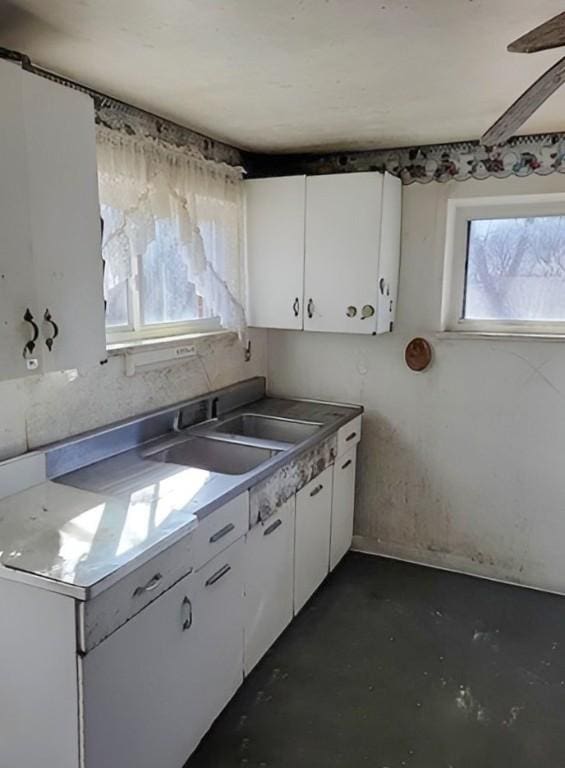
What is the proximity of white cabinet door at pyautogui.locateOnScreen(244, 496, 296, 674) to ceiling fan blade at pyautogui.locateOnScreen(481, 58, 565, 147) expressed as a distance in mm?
1479

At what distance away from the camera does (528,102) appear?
138 centimetres

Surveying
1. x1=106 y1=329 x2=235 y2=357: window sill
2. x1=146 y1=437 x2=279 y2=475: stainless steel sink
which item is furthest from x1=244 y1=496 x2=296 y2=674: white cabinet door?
x1=106 y1=329 x2=235 y2=357: window sill

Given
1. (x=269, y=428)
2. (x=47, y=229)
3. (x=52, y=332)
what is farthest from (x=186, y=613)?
(x=269, y=428)

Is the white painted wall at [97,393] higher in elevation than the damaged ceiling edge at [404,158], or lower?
lower

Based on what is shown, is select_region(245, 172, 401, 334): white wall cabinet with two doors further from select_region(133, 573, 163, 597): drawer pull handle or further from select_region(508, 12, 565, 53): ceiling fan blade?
select_region(133, 573, 163, 597): drawer pull handle

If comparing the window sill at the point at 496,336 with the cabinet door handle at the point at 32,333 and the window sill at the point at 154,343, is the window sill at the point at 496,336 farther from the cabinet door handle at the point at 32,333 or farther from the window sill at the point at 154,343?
the cabinet door handle at the point at 32,333

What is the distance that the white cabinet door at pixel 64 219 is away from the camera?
4.91 ft

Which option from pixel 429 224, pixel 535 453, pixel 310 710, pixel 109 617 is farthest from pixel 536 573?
pixel 109 617

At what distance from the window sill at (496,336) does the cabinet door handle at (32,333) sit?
6.64 feet

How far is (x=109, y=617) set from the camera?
4.51 ft

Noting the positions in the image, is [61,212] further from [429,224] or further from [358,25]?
[429,224]

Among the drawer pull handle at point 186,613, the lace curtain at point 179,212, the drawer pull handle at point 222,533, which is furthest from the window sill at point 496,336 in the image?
the drawer pull handle at point 186,613

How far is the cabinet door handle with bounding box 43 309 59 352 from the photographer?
157cm

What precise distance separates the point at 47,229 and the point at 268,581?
4.90 feet
